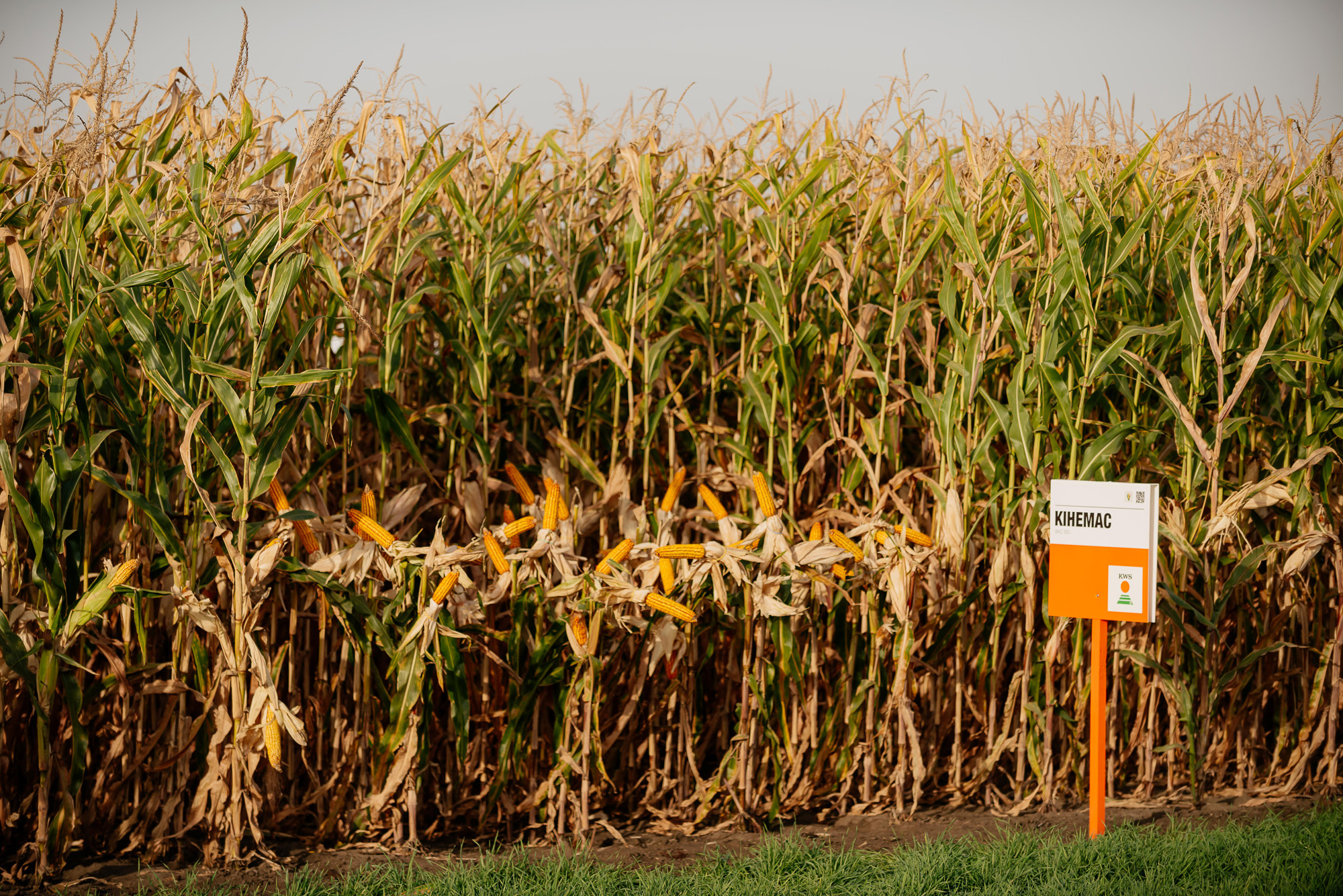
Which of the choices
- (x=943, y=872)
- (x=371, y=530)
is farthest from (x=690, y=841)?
(x=371, y=530)

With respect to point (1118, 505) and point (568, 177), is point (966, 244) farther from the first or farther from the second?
point (568, 177)

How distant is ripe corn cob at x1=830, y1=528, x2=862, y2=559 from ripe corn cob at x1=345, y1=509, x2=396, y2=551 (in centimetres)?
146

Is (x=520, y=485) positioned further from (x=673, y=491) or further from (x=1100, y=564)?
(x=1100, y=564)

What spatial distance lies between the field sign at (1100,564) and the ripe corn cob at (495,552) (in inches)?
70.3

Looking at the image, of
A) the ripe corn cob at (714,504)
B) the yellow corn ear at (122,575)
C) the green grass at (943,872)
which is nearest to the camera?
the yellow corn ear at (122,575)

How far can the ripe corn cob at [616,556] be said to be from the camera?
10.1 feet

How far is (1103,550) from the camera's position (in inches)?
123

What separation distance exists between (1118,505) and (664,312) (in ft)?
5.94

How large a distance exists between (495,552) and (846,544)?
1.17m

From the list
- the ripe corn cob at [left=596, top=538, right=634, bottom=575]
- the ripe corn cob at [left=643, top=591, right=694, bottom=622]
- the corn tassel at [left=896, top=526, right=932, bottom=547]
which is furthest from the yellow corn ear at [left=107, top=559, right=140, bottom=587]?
the corn tassel at [left=896, top=526, right=932, bottom=547]

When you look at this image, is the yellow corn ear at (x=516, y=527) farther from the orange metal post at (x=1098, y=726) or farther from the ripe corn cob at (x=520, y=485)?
the orange metal post at (x=1098, y=726)

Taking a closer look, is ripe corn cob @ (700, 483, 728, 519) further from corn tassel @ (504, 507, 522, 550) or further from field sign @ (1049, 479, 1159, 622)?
field sign @ (1049, 479, 1159, 622)

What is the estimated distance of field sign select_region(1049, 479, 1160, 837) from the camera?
3088 mm

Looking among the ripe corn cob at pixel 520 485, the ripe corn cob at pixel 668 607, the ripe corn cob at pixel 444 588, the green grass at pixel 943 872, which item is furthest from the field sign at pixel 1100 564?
the ripe corn cob at pixel 444 588
